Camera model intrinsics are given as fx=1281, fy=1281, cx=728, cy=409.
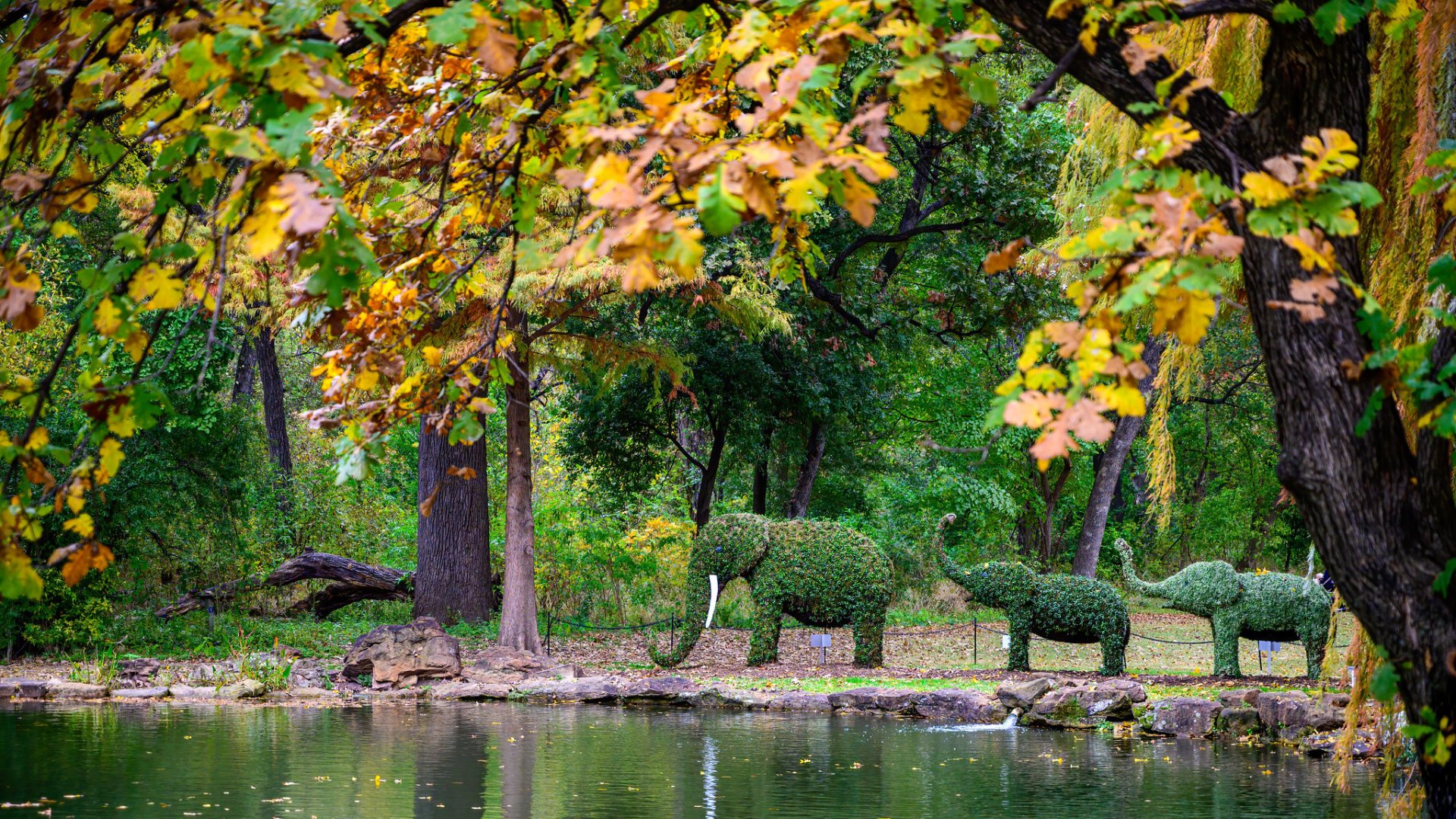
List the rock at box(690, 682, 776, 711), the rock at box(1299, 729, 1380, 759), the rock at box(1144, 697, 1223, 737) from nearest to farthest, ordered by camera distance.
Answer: the rock at box(1299, 729, 1380, 759) → the rock at box(1144, 697, 1223, 737) → the rock at box(690, 682, 776, 711)

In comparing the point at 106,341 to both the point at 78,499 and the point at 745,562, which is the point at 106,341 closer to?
the point at 78,499

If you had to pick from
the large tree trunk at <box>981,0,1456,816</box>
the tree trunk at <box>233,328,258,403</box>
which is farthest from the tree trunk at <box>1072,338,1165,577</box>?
the large tree trunk at <box>981,0,1456,816</box>

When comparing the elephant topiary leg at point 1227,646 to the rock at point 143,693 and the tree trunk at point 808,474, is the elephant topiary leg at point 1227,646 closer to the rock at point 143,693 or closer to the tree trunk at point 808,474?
the tree trunk at point 808,474

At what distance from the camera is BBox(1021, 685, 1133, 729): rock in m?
11.3

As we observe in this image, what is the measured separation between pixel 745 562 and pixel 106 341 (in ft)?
42.3

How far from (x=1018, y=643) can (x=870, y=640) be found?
5.83 feet

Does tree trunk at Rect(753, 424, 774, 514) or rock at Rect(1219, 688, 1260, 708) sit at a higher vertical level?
tree trunk at Rect(753, 424, 774, 514)

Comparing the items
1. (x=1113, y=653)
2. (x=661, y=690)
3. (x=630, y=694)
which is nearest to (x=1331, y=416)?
(x=661, y=690)

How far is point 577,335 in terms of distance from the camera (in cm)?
1448

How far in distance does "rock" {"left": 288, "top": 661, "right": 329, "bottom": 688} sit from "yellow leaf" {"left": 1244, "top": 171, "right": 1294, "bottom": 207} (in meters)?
12.5

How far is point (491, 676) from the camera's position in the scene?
13812mm

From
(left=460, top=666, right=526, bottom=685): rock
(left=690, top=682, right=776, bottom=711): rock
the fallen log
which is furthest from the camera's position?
the fallen log

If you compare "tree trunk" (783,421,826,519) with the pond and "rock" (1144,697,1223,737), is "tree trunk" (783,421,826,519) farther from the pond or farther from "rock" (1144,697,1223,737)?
"rock" (1144,697,1223,737)

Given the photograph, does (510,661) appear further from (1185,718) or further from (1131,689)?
(1185,718)
